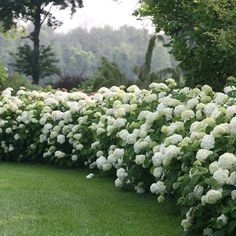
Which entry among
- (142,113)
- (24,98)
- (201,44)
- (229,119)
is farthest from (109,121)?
(24,98)

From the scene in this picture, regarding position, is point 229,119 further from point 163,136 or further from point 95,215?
point 95,215

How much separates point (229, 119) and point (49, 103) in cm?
478

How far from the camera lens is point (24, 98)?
9898 mm

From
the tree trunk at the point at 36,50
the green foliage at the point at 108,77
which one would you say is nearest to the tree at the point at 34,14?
the tree trunk at the point at 36,50

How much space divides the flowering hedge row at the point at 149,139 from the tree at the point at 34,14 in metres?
20.8

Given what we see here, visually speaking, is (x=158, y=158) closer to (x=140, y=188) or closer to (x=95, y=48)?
(x=140, y=188)

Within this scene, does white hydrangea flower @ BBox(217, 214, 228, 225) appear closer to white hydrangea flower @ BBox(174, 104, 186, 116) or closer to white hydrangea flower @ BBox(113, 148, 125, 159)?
white hydrangea flower @ BBox(174, 104, 186, 116)

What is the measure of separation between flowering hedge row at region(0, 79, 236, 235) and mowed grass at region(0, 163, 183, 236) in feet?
0.76

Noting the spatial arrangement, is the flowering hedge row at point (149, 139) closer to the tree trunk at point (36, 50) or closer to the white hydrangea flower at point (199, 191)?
the white hydrangea flower at point (199, 191)

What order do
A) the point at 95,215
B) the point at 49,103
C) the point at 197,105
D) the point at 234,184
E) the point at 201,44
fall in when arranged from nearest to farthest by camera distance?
the point at 234,184 < the point at 95,215 < the point at 197,105 < the point at 201,44 < the point at 49,103

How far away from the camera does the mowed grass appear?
462 centimetres

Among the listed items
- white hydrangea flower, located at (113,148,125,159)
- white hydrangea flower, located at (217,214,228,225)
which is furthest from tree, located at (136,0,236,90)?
white hydrangea flower, located at (217,214,228,225)

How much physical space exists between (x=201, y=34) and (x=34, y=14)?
26254mm

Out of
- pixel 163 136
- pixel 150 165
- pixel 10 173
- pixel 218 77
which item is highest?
pixel 218 77
